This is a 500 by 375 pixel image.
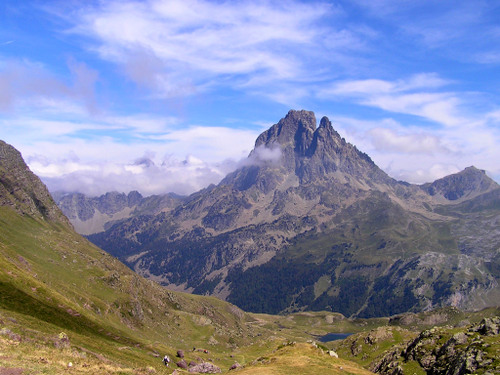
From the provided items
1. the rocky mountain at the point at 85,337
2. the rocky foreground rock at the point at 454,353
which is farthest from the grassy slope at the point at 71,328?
the rocky foreground rock at the point at 454,353

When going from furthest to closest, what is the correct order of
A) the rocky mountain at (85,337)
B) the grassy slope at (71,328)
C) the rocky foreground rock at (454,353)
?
the rocky foreground rock at (454,353)
the rocky mountain at (85,337)
the grassy slope at (71,328)

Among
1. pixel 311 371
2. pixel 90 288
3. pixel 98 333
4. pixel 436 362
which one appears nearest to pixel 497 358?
pixel 436 362

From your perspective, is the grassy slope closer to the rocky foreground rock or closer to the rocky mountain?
the rocky mountain

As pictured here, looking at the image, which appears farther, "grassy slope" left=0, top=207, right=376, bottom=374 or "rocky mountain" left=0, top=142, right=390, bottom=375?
"rocky mountain" left=0, top=142, right=390, bottom=375

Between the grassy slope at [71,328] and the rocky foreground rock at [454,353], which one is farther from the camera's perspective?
the rocky foreground rock at [454,353]

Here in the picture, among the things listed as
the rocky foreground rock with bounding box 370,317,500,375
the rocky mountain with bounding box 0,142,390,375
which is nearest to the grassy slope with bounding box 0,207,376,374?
the rocky mountain with bounding box 0,142,390,375

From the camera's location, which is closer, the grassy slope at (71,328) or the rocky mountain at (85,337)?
the grassy slope at (71,328)

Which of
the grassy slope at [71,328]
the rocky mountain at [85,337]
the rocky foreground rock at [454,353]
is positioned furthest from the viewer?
the rocky foreground rock at [454,353]

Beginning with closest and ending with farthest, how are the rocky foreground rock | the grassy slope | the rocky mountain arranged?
the grassy slope
the rocky mountain
the rocky foreground rock

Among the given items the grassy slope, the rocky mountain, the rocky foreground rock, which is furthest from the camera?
the rocky foreground rock

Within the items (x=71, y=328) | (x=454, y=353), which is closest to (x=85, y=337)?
(x=71, y=328)

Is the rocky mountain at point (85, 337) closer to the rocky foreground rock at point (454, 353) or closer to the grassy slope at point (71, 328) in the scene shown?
the grassy slope at point (71, 328)

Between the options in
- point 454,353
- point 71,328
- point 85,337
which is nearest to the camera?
point 454,353

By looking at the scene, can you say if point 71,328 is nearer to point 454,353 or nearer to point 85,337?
point 85,337
